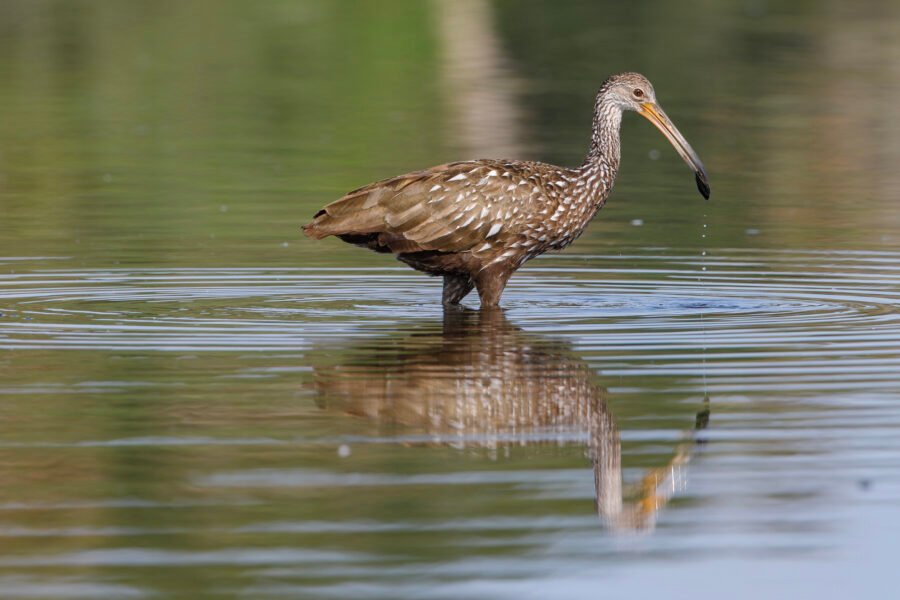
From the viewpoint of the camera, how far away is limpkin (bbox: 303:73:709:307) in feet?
44.2

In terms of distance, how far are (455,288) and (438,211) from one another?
97 centimetres

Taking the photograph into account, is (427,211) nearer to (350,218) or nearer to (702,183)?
(350,218)

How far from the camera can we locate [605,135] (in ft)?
47.5

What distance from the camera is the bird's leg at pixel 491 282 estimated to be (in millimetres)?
13906

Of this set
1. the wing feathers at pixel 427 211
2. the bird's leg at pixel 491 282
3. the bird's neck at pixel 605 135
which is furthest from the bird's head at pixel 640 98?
the bird's leg at pixel 491 282

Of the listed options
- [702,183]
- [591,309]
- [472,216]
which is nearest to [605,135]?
[702,183]

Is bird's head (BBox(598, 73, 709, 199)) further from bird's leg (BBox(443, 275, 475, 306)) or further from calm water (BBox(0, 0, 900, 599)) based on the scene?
bird's leg (BBox(443, 275, 475, 306))

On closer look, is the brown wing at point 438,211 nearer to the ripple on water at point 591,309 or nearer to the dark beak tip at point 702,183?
the ripple on water at point 591,309

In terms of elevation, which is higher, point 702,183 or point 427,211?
point 427,211

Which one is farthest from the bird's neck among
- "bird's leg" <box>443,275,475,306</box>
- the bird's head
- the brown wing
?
"bird's leg" <box>443,275,475,306</box>

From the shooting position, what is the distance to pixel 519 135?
26.8 m

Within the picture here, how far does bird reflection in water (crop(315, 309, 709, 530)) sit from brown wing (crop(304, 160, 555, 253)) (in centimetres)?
89

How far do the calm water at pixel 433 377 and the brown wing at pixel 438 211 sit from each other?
0.58 metres

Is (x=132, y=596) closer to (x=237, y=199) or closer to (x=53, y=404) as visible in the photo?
(x=53, y=404)
